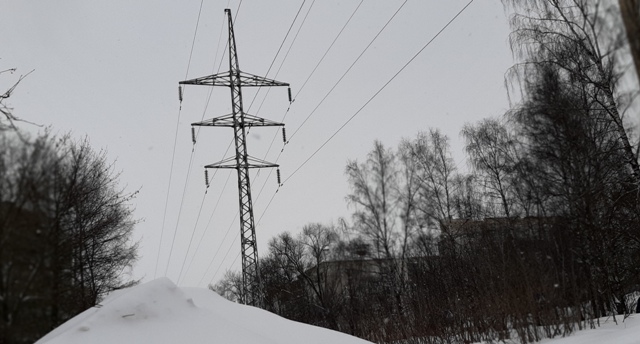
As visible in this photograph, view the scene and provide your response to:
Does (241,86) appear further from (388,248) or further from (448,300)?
(388,248)

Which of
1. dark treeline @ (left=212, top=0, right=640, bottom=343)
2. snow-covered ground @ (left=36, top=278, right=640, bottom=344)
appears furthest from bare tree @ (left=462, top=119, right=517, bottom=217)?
snow-covered ground @ (left=36, top=278, right=640, bottom=344)

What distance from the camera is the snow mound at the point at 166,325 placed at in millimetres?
4781

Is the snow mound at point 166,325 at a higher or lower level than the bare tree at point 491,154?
lower

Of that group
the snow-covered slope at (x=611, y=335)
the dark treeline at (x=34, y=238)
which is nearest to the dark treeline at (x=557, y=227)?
the snow-covered slope at (x=611, y=335)

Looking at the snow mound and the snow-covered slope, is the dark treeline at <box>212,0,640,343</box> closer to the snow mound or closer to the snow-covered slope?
the snow-covered slope

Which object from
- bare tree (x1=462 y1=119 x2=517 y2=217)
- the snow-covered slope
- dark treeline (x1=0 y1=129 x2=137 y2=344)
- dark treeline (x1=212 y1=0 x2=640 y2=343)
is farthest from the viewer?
bare tree (x1=462 y1=119 x2=517 y2=217)

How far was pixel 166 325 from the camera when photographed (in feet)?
17.3

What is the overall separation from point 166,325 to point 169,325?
0.10 ft

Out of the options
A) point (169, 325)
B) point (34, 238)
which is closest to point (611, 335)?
point (169, 325)

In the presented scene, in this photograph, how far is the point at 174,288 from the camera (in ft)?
19.1

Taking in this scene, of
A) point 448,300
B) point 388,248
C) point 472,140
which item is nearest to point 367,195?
point 388,248

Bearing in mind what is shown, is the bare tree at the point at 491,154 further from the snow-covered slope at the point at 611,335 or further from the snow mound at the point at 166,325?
the snow mound at the point at 166,325

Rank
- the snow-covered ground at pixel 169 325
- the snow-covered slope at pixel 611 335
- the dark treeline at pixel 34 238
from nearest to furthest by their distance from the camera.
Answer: the dark treeline at pixel 34 238
the snow-covered ground at pixel 169 325
the snow-covered slope at pixel 611 335

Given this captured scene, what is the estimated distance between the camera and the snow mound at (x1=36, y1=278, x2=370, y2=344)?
4.78m
